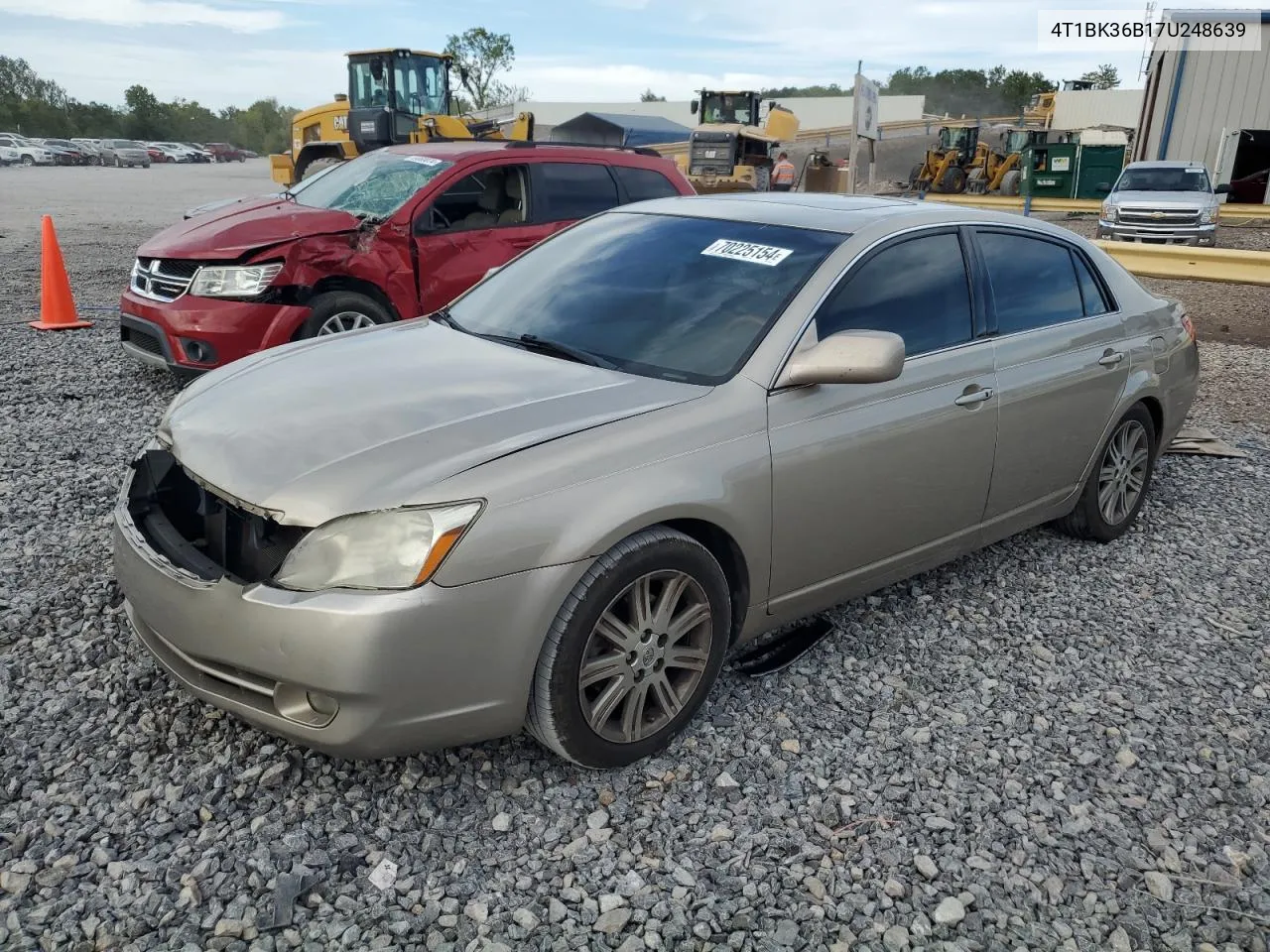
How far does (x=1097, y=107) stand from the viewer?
49.4m

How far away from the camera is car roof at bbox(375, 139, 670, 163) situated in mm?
7152

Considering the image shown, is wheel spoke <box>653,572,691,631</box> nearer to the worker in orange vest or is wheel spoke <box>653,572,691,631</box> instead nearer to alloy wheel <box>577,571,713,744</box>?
alloy wheel <box>577,571,713,744</box>

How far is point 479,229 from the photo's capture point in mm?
6992

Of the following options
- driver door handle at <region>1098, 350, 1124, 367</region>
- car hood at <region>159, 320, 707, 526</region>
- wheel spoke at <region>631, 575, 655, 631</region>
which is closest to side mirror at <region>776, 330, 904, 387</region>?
car hood at <region>159, 320, 707, 526</region>

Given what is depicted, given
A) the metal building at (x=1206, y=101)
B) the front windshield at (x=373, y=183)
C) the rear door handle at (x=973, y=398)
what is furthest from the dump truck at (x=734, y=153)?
the rear door handle at (x=973, y=398)

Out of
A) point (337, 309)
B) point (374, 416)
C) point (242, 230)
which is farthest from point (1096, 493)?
point (242, 230)

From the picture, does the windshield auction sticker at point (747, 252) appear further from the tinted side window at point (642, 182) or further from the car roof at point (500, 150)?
the tinted side window at point (642, 182)

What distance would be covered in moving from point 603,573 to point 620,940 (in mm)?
894

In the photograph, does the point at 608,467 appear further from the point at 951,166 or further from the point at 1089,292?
the point at 951,166

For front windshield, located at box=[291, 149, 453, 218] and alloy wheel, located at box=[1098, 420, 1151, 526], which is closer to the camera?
alloy wheel, located at box=[1098, 420, 1151, 526]

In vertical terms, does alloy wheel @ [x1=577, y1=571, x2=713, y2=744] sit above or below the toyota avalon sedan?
below

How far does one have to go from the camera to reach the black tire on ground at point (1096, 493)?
4.58m

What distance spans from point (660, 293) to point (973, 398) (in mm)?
1235

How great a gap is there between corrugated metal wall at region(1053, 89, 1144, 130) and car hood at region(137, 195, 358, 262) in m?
50.3
